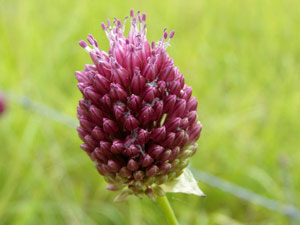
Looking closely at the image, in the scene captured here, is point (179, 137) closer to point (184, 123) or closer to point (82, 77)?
point (184, 123)

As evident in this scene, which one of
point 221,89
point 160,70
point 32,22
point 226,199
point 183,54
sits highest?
point 32,22

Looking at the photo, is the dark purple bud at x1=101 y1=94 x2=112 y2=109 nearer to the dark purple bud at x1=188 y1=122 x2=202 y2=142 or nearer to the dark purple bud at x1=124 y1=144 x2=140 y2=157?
the dark purple bud at x1=124 y1=144 x2=140 y2=157

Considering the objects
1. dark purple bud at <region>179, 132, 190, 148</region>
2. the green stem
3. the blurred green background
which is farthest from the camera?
the blurred green background

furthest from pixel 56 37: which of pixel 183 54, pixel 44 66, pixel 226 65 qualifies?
pixel 226 65

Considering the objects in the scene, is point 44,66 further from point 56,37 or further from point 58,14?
point 58,14

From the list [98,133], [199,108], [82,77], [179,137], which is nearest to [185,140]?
[179,137]

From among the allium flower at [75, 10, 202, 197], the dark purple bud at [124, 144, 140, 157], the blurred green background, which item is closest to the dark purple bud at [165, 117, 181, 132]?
the allium flower at [75, 10, 202, 197]
